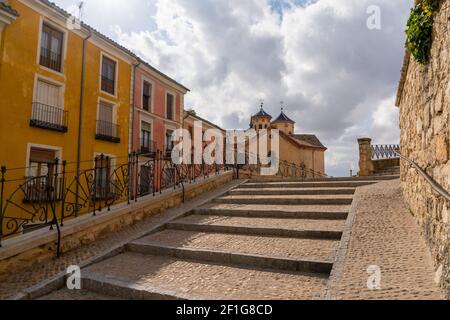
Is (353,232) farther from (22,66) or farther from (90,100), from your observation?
(90,100)

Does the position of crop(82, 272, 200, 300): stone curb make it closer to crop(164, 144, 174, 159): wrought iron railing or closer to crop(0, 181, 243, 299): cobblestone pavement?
crop(0, 181, 243, 299): cobblestone pavement

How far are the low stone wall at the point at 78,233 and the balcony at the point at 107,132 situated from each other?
10023mm

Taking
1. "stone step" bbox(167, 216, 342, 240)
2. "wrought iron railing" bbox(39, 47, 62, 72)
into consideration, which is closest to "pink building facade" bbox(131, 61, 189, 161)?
"wrought iron railing" bbox(39, 47, 62, 72)

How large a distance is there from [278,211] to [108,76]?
14.4 m

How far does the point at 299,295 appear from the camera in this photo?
9.89ft

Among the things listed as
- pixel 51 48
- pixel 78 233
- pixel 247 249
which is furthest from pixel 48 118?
pixel 247 249

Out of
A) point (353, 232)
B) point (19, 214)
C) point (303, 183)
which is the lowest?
point (19, 214)

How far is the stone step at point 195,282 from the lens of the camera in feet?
10.2

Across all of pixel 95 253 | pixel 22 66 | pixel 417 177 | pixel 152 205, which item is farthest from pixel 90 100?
pixel 417 177

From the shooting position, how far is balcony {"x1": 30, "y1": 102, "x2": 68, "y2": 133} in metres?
12.6

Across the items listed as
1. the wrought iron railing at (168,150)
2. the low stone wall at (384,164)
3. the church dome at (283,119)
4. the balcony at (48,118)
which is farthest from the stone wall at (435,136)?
the church dome at (283,119)

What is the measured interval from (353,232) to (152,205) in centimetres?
397

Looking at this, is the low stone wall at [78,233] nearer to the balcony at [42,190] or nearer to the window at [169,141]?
the balcony at [42,190]

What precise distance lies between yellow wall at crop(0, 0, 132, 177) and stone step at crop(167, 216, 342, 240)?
9.18 m
